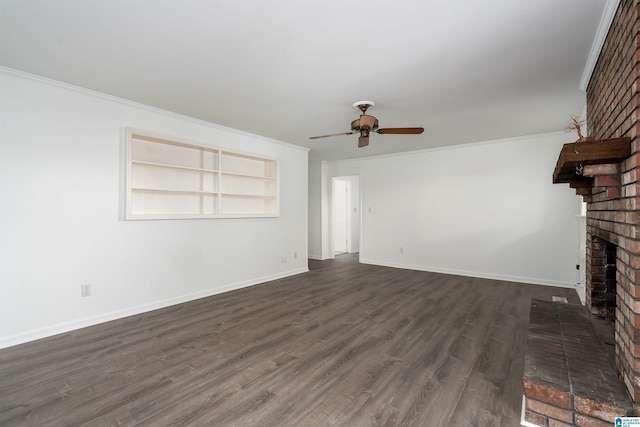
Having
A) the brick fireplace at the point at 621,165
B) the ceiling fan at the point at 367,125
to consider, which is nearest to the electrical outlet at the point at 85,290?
the ceiling fan at the point at 367,125

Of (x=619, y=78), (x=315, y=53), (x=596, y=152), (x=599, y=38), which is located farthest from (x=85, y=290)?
(x=599, y=38)

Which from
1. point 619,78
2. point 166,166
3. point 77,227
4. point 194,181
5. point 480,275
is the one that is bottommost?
point 480,275

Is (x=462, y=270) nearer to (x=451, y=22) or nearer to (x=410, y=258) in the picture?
(x=410, y=258)

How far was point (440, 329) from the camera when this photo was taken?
3.10 metres

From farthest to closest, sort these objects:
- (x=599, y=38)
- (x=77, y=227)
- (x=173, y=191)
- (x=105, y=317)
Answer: (x=173, y=191) < (x=105, y=317) < (x=77, y=227) < (x=599, y=38)

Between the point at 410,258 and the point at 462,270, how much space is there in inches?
39.4

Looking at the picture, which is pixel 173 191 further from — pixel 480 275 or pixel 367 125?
pixel 480 275

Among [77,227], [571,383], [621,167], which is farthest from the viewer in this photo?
[77,227]

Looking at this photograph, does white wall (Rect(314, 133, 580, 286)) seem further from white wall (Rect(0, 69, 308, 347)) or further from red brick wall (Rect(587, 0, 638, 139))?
white wall (Rect(0, 69, 308, 347))

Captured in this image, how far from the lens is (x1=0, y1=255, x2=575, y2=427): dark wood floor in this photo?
1.83m

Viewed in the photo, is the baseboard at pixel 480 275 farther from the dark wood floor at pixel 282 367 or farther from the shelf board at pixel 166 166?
the shelf board at pixel 166 166

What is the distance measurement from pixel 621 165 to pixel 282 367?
8.36 ft

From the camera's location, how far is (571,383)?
1.63 m

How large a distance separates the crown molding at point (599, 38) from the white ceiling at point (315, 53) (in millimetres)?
35
